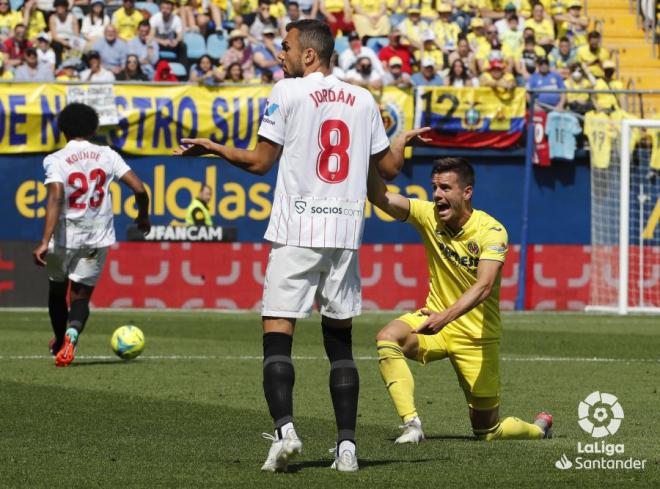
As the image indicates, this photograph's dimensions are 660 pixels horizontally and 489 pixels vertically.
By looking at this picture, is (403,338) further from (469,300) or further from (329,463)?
(329,463)

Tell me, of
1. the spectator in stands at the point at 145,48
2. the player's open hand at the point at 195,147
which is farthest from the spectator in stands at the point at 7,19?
the player's open hand at the point at 195,147

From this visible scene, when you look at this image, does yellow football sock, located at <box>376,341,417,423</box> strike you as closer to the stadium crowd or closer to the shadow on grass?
the shadow on grass

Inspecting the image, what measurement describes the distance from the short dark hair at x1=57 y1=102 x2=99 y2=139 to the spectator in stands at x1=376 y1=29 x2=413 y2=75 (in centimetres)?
1251

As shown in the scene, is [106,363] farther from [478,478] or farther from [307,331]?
[478,478]

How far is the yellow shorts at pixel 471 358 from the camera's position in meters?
8.54

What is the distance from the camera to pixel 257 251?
22641 mm

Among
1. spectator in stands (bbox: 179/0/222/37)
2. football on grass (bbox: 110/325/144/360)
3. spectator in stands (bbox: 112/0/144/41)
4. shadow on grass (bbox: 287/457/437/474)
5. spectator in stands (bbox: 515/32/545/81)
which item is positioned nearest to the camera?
shadow on grass (bbox: 287/457/437/474)

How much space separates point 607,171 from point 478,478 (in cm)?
1721

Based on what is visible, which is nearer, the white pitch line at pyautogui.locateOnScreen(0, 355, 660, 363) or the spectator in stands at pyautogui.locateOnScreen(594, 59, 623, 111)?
the white pitch line at pyautogui.locateOnScreen(0, 355, 660, 363)

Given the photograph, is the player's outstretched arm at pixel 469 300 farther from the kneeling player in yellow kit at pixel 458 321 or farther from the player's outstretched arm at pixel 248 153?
the player's outstretched arm at pixel 248 153

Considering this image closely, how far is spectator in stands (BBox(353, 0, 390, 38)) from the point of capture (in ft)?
87.0

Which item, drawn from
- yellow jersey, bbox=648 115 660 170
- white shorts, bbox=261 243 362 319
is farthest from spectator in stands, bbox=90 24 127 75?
white shorts, bbox=261 243 362 319

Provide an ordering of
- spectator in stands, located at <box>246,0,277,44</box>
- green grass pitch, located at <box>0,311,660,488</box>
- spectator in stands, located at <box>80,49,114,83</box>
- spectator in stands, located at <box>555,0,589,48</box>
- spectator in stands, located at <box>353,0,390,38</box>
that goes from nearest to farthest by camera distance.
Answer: green grass pitch, located at <box>0,311,660,488</box>
spectator in stands, located at <box>80,49,114,83</box>
spectator in stands, located at <box>246,0,277,44</box>
spectator in stands, located at <box>353,0,390,38</box>
spectator in stands, located at <box>555,0,589,48</box>

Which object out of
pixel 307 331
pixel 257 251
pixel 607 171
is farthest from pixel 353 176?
pixel 607 171
